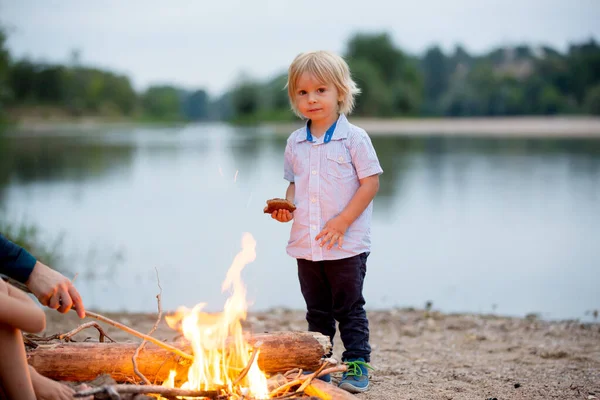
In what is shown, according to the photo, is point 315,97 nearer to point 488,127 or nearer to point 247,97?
point 488,127

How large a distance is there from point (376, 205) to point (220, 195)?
11.1 ft

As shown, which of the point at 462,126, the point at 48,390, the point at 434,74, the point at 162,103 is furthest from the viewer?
the point at 162,103

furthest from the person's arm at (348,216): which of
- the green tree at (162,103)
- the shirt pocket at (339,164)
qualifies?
the green tree at (162,103)

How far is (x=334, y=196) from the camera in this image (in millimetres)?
3613

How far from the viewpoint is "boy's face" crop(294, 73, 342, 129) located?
355 centimetres

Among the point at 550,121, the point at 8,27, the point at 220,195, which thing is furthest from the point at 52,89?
the point at 220,195

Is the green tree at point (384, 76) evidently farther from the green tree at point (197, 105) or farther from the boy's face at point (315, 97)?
the boy's face at point (315, 97)

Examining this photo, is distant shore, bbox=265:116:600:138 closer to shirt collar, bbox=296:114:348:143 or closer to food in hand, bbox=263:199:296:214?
shirt collar, bbox=296:114:348:143

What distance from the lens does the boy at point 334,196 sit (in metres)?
3.54

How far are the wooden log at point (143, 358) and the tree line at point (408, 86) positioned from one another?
53.9 metres

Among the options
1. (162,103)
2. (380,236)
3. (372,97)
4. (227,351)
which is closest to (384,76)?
(372,97)

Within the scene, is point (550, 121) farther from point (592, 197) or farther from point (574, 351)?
point (574, 351)

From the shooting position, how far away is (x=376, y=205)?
1195 cm

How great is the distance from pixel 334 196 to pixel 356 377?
39.1 inches
